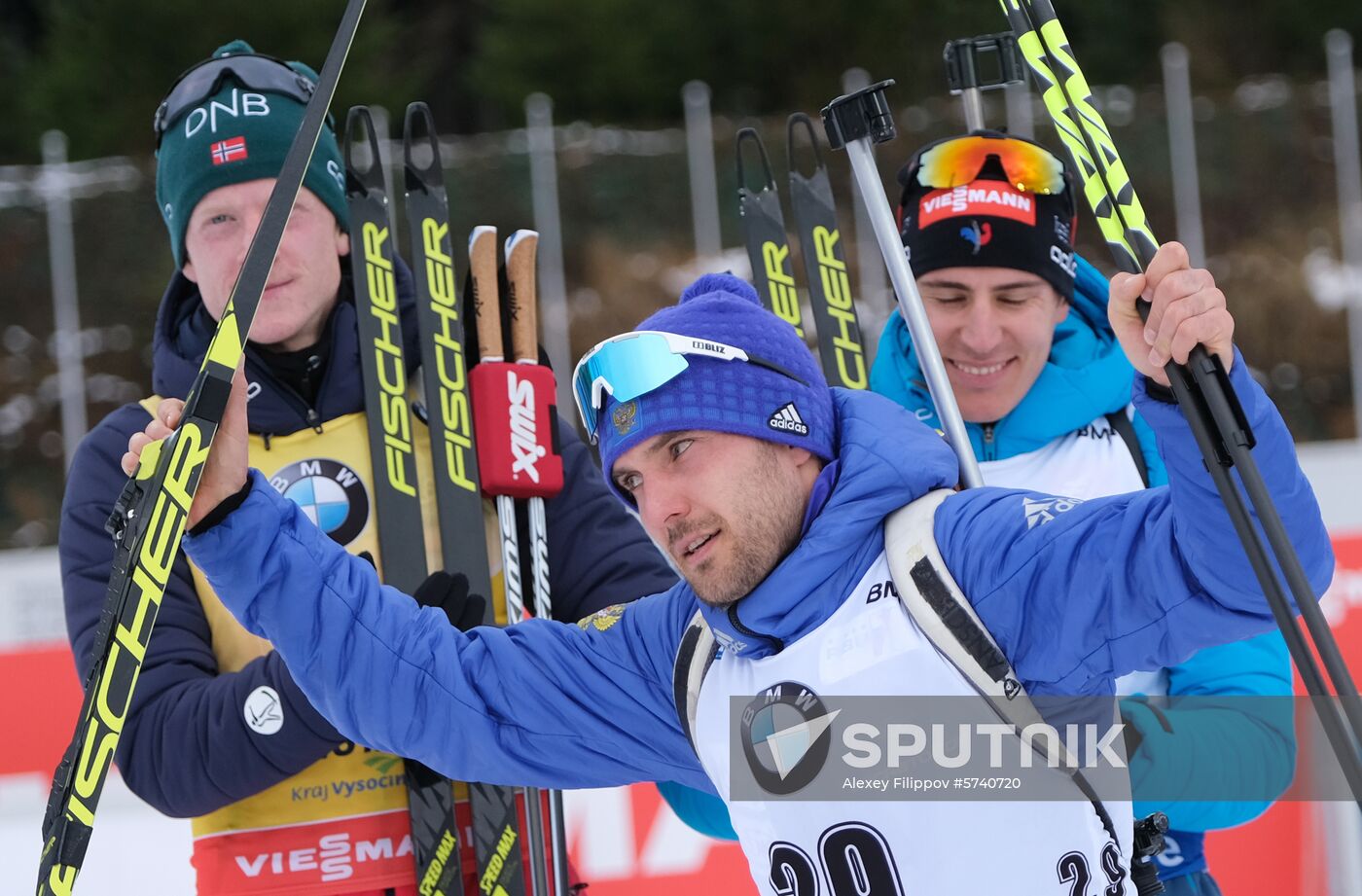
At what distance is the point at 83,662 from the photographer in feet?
7.10

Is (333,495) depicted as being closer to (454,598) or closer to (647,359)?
(454,598)

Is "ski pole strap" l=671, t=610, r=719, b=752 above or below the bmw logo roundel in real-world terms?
above

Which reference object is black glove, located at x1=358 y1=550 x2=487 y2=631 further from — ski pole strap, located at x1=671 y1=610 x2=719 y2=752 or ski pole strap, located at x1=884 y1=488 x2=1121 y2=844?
ski pole strap, located at x1=884 y1=488 x2=1121 y2=844

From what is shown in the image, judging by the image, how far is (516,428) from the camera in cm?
245

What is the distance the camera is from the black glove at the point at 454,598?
2.17m

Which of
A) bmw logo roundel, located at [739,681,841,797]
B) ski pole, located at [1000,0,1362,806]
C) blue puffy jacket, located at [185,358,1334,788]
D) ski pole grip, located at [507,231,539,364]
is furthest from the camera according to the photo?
ski pole grip, located at [507,231,539,364]

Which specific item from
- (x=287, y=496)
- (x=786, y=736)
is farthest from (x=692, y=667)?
(x=287, y=496)

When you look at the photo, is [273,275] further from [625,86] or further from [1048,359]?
[625,86]

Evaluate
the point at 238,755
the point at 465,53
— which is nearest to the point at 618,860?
the point at 238,755

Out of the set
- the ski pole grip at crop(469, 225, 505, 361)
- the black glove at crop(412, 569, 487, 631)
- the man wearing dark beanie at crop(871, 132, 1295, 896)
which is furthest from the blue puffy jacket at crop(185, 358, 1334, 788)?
the ski pole grip at crop(469, 225, 505, 361)

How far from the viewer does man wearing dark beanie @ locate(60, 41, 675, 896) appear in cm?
211

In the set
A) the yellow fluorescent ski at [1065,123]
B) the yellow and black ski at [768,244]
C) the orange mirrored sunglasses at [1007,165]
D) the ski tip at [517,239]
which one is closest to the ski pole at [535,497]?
the ski tip at [517,239]

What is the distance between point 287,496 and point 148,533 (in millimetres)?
566

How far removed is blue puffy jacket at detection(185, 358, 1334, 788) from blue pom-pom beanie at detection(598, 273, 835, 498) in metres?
0.06
